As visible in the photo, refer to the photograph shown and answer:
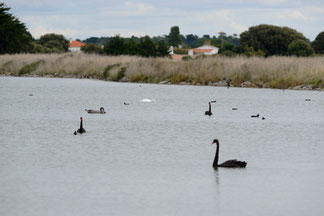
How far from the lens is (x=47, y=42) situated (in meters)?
122

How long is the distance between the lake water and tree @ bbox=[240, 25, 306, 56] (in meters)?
53.9

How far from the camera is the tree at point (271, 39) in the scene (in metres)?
89.5

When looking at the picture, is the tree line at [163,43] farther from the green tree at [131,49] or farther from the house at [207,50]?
the house at [207,50]

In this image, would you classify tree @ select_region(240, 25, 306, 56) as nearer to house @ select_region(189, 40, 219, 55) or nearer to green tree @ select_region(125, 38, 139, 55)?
green tree @ select_region(125, 38, 139, 55)

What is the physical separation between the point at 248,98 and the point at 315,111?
8234 millimetres

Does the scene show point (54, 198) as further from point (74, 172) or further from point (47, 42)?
point (47, 42)

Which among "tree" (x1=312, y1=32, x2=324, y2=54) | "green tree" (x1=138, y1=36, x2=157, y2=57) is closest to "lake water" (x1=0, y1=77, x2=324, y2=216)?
"green tree" (x1=138, y1=36, x2=157, y2=57)

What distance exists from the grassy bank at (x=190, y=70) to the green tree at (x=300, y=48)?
77.0 feet

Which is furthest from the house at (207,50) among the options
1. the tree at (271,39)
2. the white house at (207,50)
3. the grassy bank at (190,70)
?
the grassy bank at (190,70)

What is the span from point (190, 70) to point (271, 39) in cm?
3570

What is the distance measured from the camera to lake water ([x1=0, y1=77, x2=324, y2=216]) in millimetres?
13133

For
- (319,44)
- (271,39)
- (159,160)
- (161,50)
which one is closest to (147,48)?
(161,50)

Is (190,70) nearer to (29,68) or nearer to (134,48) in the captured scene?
(29,68)

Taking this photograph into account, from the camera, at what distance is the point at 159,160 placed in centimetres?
1808
